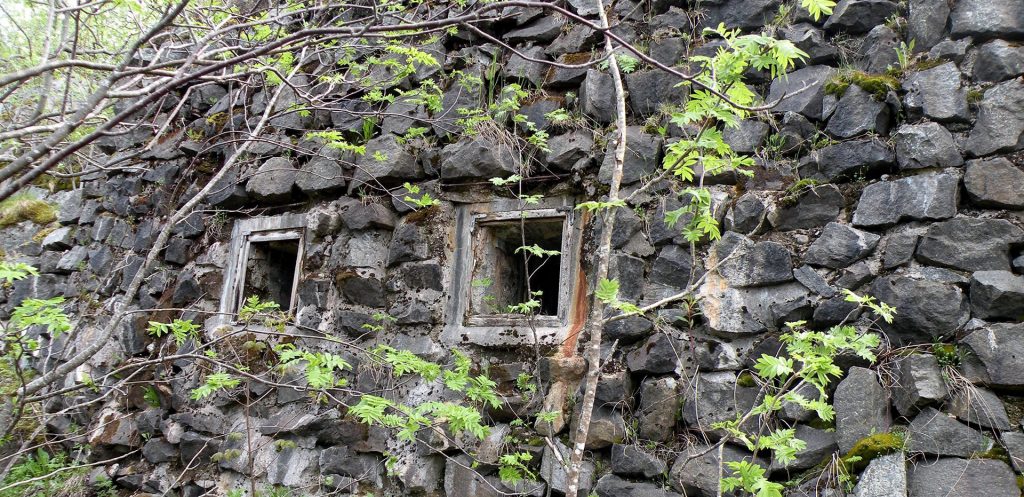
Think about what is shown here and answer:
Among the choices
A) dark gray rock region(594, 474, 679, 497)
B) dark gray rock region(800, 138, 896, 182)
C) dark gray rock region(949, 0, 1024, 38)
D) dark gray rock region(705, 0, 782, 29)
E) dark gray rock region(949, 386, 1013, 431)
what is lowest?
dark gray rock region(594, 474, 679, 497)

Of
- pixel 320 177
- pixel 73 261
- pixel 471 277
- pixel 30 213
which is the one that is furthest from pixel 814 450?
pixel 30 213

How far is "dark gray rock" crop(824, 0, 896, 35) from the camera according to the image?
3.25 meters

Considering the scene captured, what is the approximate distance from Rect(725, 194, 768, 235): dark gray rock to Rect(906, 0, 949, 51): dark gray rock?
967 mm

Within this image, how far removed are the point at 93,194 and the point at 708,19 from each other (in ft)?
17.0

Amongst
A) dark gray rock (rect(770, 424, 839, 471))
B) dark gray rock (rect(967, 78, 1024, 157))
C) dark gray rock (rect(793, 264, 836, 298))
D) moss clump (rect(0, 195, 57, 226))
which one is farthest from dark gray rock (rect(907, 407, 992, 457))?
moss clump (rect(0, 195, 57, 226))

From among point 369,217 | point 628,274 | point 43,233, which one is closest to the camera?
point 628,274

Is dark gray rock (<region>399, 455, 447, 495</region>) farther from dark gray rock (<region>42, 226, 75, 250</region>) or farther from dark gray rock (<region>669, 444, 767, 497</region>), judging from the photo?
dark gray rock (<region>42, 226, 75, 250</region>)

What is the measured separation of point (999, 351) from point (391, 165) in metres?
3.12

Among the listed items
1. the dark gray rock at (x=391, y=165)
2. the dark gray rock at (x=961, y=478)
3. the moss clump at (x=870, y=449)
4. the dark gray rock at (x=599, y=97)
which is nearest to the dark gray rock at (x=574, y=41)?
the dark gray rock at (x=599, y=97)

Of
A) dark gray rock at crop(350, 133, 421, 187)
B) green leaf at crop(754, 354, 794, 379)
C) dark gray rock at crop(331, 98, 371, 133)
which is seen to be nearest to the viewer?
green leaf at crop(754, 354, 794, 379)

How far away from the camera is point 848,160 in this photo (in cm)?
304

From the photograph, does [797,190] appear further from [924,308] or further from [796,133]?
[924,308]

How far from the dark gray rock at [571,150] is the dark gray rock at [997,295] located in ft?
5.90

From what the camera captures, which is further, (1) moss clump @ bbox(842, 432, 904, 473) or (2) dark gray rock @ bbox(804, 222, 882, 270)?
(2) dark gray rock @ bbox(804, 222, 882, 270)
